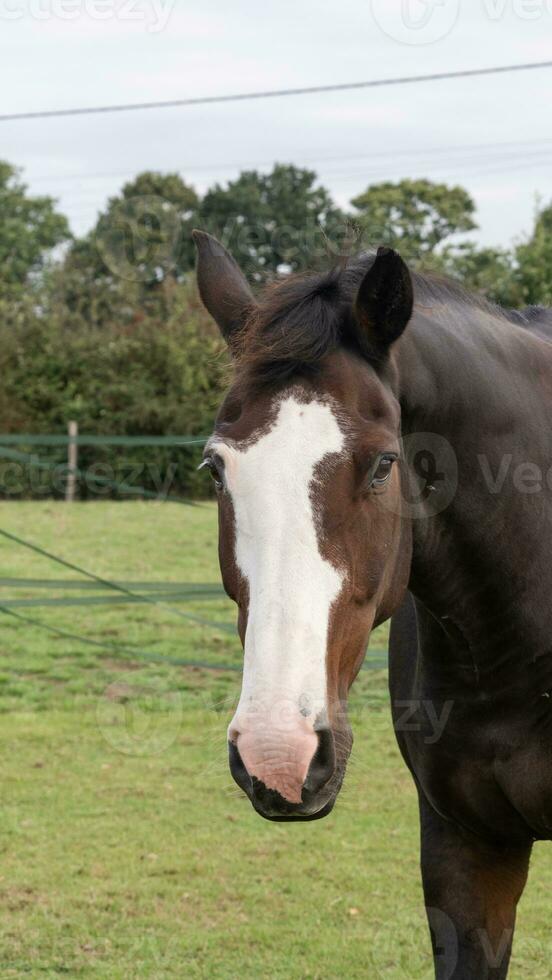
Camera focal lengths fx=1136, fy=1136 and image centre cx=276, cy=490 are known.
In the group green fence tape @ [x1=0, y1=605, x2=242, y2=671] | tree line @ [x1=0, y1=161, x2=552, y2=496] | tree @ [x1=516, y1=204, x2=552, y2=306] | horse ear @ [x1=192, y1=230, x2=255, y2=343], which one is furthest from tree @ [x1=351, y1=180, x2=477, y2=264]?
horse ear @ [x1=192, y1=230, x2=255, y2=343]

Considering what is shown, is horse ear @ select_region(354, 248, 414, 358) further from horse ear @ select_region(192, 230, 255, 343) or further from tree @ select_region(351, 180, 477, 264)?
tree @ select_region(351, 180, 477, 264)

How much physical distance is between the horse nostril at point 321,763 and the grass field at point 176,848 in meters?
0.49

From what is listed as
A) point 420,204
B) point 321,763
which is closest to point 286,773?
point 321,763

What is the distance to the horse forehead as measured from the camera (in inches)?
85.0

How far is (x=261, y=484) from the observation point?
216 cm

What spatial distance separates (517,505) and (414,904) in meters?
2.89

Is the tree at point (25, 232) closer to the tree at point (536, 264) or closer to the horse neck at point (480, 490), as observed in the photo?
the tree at point (536, 264)

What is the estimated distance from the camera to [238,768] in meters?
2.04

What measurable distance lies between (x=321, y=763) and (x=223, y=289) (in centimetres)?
120

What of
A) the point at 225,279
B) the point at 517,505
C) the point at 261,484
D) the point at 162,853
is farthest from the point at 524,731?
the point at 162,853

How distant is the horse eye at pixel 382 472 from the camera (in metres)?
2.25

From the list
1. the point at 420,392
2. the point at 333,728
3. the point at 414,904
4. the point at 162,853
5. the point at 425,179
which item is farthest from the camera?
the point at 425,179

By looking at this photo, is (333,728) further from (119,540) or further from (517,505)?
(119,540)

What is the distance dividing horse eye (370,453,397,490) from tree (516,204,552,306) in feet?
53.5
